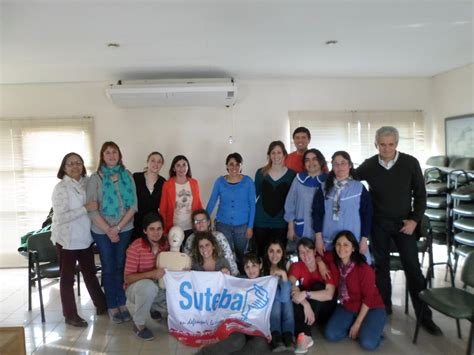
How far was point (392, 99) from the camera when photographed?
4.48m

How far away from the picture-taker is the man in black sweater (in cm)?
246

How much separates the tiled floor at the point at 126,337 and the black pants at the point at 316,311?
0.11 metres

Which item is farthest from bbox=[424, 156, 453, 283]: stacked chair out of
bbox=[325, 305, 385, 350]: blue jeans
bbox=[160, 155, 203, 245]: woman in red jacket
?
bbox=[160, 155, 203, 245]: woman in red jacket

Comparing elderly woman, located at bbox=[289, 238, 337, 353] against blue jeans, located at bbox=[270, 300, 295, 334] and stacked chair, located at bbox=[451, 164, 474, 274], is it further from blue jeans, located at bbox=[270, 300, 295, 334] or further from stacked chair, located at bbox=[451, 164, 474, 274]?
stacked chair, located at bbox=[451, 164, 474, 274]

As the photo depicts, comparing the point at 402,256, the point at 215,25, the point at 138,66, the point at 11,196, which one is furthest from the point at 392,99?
the point at 11,196

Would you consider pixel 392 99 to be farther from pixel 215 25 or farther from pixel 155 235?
pixel 155 235

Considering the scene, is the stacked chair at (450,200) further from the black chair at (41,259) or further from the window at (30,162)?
the window at (30,162)

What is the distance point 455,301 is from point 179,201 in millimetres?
2149

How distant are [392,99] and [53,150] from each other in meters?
4.59

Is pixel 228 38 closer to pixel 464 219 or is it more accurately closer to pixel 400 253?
pixel 400 253

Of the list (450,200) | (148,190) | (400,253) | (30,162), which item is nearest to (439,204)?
(450,200)

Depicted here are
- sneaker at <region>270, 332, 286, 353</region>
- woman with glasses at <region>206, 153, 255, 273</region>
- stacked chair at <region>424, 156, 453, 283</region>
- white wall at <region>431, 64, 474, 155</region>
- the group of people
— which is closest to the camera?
sneaker at <region>270, 332, 286, 353</region>

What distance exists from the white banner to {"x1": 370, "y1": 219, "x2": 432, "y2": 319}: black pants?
34.8 inches

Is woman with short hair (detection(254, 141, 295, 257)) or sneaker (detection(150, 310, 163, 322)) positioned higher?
woman with short hair (detection(254, 141, 295, 257))
